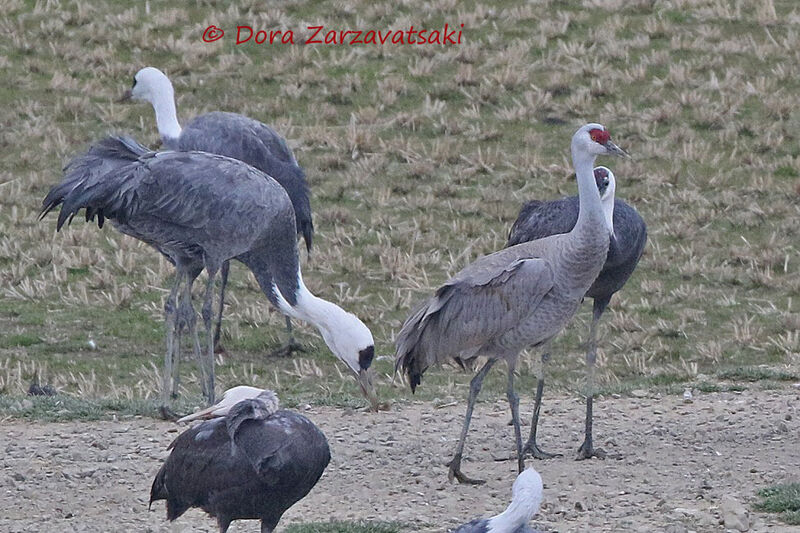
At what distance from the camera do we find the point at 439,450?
28.5ft

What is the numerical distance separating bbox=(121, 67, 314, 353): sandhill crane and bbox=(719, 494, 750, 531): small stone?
5.23 metres

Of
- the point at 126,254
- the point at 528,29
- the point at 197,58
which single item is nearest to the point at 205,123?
the point at 126,254

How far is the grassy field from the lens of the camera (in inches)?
463

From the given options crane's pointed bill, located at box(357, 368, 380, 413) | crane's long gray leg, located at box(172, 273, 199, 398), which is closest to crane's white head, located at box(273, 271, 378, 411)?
crane's pointed bill, located at box(357, 368, 380, 413)

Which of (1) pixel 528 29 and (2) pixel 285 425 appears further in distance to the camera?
(1) pixel 528 29

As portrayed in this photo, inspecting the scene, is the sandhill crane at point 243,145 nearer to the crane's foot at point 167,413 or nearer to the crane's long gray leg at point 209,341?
the crane's long gray leg at point 209,341

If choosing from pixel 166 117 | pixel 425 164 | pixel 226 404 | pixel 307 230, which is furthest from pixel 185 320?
→ pixel 425 164

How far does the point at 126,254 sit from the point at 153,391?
3576 mm

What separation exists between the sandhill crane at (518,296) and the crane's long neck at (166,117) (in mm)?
4347

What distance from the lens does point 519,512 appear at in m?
5.21

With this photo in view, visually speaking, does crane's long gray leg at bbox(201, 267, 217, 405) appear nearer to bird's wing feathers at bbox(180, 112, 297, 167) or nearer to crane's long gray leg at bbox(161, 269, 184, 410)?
crane's long gray leg at bbox(161, 269, 184, 410)

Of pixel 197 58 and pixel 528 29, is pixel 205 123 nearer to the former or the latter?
pixel 197 58

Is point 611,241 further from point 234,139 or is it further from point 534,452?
point 234,139

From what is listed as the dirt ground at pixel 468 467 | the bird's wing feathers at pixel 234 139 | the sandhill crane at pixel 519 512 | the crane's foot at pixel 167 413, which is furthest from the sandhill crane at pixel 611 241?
the sandhill crane at pixel 519 512
